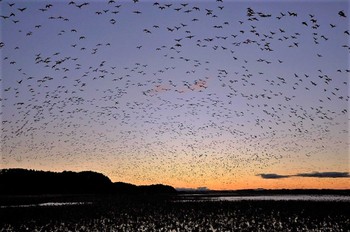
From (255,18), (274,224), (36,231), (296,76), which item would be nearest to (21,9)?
(255,18)

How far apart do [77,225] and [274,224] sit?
24365mm

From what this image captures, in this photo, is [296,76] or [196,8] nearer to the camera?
[196,8]

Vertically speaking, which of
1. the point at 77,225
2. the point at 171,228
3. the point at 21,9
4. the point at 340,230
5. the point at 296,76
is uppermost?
the point at 21,9

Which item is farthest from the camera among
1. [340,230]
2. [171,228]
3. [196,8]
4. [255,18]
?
[171,228]

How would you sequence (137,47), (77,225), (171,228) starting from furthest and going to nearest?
(77,225)
(171,228)
(137,47)

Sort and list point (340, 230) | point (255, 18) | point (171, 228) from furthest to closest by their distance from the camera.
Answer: point (171, 228) < point (340, 230) < point (255, 18)

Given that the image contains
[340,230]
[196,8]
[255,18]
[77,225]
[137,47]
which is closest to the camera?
[196,8]

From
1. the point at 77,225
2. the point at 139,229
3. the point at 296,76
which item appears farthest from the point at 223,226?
the point at 296,76

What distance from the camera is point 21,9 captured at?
2631 centimetres

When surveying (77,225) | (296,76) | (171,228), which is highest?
(296,76)

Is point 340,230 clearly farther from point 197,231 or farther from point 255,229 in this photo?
point 197,231

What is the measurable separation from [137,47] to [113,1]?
→ 4413 mm

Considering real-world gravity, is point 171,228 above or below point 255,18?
below

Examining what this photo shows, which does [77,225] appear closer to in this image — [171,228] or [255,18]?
[171,228]
